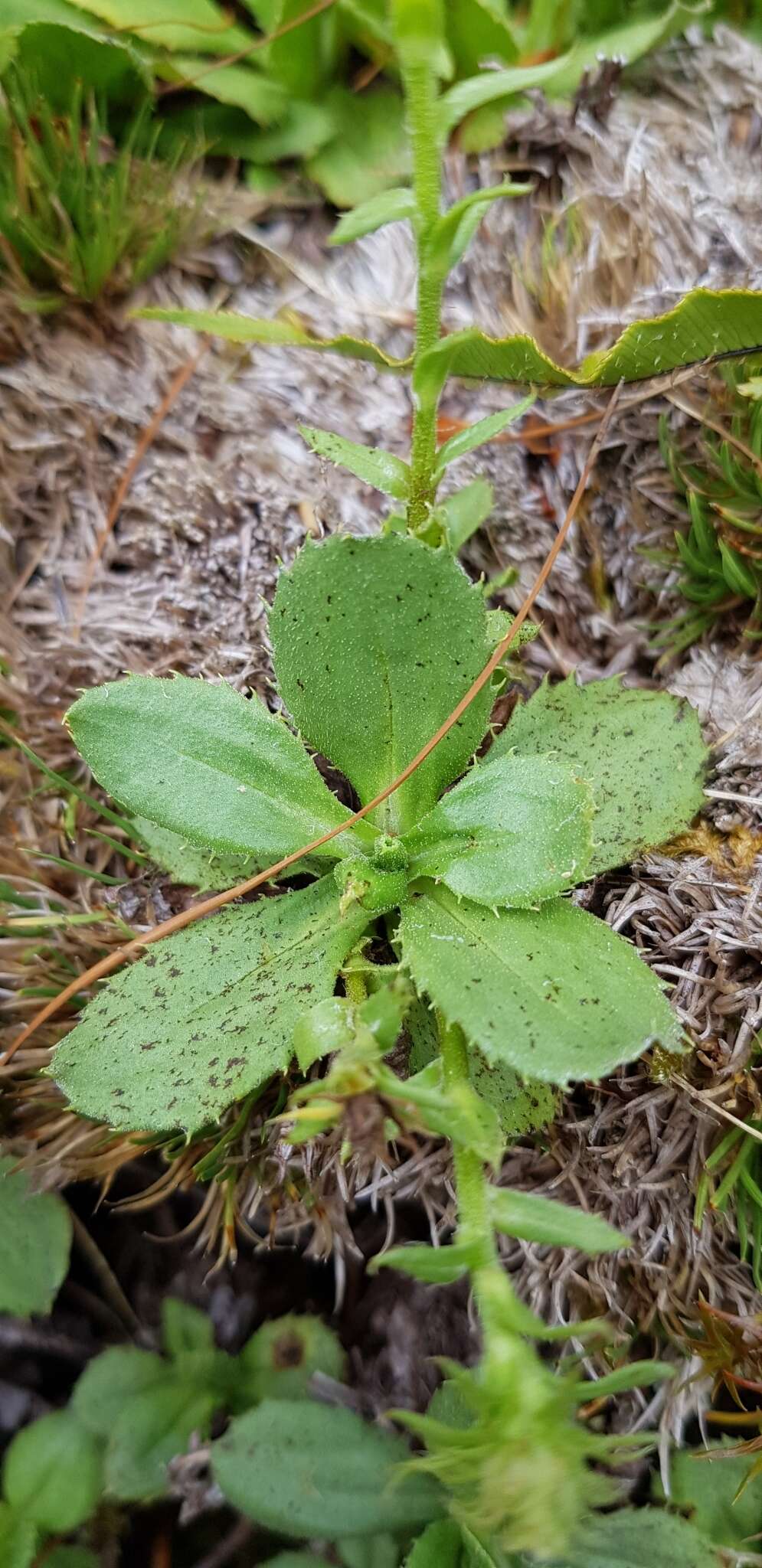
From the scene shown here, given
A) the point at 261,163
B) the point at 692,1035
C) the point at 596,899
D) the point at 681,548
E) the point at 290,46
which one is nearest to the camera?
the point at 692,1035

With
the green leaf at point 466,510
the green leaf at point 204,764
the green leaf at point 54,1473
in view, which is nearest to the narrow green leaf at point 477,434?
the green leaf at point 466,510

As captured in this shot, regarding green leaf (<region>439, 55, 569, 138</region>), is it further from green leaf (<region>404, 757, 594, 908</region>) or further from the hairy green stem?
green leaf (<region>404, 757, 594, 908</region>)

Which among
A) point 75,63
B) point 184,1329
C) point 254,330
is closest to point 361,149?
point 75,63

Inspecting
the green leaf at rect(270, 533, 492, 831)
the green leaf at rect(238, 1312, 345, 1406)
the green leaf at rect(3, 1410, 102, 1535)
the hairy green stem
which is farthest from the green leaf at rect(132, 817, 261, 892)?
the green leaf at rect(3, 1410, 102, 1535)

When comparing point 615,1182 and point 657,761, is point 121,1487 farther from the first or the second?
point 657,761

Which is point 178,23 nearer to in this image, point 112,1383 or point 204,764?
point 204,764

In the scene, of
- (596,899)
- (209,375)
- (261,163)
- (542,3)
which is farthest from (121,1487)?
(542,3)

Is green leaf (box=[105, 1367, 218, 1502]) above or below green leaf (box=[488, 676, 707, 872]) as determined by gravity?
below
